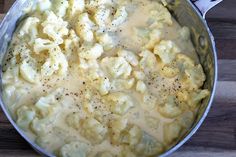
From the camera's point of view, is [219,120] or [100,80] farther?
[219,120]

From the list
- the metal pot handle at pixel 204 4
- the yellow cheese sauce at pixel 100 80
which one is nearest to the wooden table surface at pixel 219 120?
the yellow cheese sauce at pixel 100 80

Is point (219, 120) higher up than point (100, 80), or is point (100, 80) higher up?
point (100, 80)

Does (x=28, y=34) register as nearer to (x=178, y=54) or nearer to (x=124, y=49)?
(x=124, y=49)

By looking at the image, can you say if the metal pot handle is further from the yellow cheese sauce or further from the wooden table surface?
the wooden table surface

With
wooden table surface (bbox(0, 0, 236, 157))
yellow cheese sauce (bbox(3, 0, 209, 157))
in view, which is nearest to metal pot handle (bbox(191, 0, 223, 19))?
yellow cheese sauce (bbox(3, 0, 209, 157))

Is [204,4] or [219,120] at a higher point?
[204,4]
